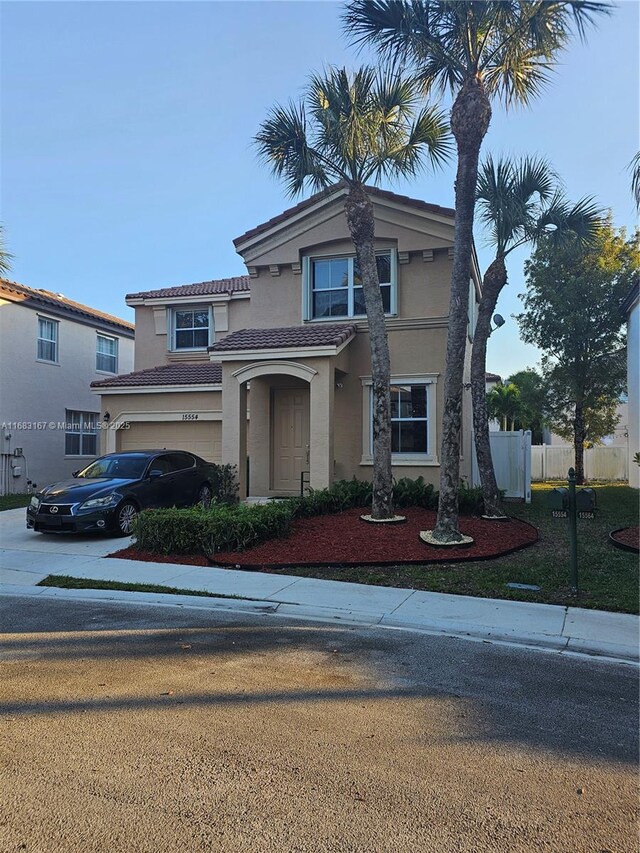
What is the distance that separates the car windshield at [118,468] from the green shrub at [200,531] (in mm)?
2134

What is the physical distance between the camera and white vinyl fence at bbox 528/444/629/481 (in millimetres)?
26547

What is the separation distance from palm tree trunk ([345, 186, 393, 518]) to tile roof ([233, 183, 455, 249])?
2.13 m

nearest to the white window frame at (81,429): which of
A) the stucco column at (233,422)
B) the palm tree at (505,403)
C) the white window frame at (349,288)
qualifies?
the stucco column at (233,422)

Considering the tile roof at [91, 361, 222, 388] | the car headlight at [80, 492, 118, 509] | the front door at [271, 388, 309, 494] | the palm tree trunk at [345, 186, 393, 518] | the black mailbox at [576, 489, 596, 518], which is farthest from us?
the tile roof at [91, 361, 222, 388]

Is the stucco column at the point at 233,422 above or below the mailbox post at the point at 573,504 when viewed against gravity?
above

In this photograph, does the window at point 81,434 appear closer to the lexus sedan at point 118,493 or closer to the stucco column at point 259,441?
the stucco column at point 259,441

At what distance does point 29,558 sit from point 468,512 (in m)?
8.47

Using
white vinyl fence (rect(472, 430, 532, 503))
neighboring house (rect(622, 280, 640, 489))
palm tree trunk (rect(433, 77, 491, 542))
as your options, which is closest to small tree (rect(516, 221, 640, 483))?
neighboring house (rect(622, 280, 640, 489))

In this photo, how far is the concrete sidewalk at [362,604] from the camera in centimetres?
605

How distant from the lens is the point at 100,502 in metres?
10.9

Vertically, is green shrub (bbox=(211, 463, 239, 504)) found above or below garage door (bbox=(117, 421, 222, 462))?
below

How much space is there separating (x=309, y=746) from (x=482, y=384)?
34.0 ft

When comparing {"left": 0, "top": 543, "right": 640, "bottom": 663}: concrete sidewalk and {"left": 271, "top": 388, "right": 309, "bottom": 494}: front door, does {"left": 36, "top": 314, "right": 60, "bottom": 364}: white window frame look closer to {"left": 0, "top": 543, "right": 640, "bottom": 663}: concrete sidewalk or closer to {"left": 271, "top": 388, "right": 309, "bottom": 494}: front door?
{"left": 271, "top": 388, "right": 309, "bottom": 494}: front door

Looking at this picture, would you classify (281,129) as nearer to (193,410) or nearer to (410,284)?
(410,284)
